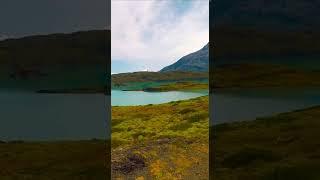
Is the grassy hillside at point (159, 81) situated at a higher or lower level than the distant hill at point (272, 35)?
lower

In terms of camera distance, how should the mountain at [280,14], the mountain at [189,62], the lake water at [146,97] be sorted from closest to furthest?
the mountain at [280,14]
the lake water at [146,97]
the mountain at [189,62]

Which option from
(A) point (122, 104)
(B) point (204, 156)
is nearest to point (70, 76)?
(B) point (204, 156)

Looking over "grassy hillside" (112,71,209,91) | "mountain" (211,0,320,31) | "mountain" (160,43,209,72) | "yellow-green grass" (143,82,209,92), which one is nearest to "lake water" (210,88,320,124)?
"mountain" (211,0,320,31)

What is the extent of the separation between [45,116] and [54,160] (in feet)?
3.17

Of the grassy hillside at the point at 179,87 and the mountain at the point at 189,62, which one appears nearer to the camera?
the grassy hillside at the point at 179,87

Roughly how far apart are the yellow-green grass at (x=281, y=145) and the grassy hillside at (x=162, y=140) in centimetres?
1201

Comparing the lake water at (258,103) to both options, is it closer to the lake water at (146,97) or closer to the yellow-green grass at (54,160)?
the yellow-green grass at (54,160)

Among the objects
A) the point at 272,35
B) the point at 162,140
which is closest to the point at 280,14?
the point at 272,35

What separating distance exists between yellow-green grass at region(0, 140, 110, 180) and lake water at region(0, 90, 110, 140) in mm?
175

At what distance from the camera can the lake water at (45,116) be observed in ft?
30.1

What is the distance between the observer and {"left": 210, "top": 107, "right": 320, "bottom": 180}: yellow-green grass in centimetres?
927

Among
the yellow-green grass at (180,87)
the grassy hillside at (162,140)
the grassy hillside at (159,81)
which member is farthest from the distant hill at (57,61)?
the grassy hillside at (159,81)

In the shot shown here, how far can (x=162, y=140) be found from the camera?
26.7 metres

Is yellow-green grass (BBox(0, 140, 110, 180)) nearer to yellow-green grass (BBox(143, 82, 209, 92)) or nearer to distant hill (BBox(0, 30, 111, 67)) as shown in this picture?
distant hill (BBox(0, 30, 111, 67))
